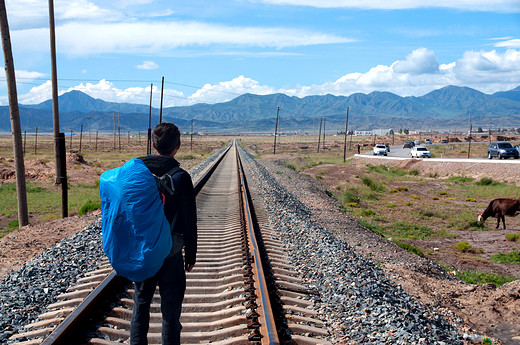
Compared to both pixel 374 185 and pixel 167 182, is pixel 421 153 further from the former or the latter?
pixel 167 182

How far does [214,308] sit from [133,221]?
8.70 ft

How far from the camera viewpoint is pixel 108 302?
19.1 feet

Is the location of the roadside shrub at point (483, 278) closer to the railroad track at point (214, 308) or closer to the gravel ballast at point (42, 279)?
the railroad track at point (214, 308)

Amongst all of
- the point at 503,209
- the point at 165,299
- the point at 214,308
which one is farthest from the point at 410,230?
the point at 165,299

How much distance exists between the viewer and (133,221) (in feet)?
12.0

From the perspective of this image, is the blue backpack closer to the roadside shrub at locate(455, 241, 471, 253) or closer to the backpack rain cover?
the backpack rain cover

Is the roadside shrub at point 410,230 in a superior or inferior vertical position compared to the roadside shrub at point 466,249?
inferior

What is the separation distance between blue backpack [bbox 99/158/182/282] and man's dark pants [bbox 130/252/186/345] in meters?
0.24

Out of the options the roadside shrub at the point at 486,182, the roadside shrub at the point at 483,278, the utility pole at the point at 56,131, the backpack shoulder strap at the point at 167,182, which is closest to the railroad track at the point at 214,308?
the backpack shoulder strap at the point at 167,182

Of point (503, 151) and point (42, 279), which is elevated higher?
point (42, 279)

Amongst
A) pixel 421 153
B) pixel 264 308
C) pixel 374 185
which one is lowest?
pixel 374 185

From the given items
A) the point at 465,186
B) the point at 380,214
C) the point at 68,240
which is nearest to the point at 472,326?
the point at 68,240

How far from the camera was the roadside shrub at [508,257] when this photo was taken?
13.4 metres

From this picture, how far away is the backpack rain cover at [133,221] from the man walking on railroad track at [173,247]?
238 mm
